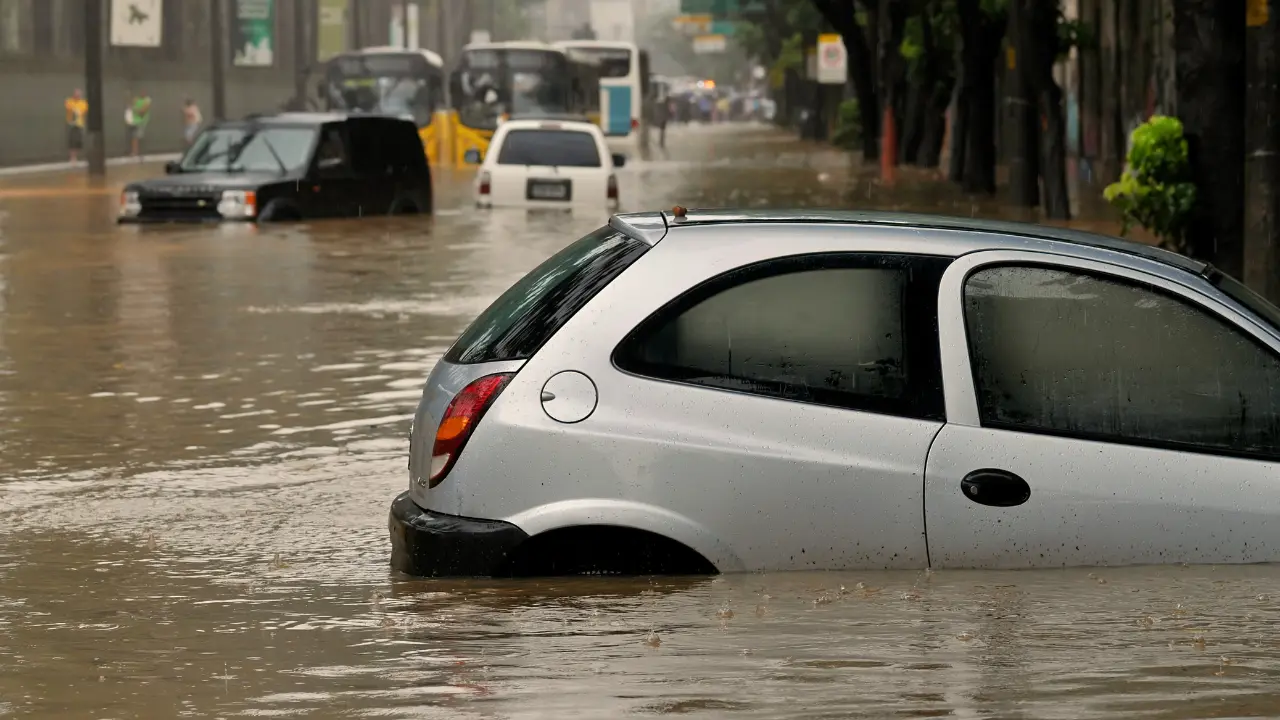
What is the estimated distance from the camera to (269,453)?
11617 millimetres

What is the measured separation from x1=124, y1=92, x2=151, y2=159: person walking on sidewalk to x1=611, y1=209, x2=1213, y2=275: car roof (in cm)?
5616

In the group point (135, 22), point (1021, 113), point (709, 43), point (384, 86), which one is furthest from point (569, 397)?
point (709, 43)

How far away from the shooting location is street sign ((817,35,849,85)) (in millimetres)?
70188

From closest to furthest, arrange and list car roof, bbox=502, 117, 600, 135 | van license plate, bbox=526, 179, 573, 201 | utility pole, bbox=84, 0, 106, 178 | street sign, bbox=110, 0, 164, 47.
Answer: van license plate, bbox=526, 179, 573, 201, car roof, bbox=502, 117, 600, 135, utility pole, bbox=84, 0, 106, 178, street sign, bbox=110, 0, 164, 47

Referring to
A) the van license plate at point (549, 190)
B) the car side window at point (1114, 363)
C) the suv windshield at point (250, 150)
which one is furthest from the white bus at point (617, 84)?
the car side window at point (1114, 363)

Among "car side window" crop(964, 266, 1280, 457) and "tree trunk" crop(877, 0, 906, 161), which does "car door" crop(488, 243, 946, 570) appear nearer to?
"car side window" crop(964, 266, 1280, 457)

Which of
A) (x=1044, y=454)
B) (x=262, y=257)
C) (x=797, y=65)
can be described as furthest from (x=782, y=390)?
(x=797, y=65)

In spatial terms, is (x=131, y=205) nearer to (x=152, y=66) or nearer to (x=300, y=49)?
(x=152, y=66)

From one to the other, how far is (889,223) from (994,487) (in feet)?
2.67

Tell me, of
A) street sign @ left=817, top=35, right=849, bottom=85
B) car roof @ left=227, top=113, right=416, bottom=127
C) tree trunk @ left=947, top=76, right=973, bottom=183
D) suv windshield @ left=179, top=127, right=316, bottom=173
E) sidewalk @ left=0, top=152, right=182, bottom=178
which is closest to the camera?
suv windshield @ left=179, top=127, right=316, bottom=173

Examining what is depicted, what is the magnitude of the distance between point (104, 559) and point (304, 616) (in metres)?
1.67

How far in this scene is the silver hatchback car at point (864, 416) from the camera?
6.78 meters

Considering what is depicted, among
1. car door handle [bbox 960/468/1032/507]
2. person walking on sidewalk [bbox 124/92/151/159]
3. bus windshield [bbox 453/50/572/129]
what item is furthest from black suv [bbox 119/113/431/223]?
person walking on sidewalk [bbox 124/92/151/159]

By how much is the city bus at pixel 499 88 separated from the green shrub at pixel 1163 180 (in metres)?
39.5
